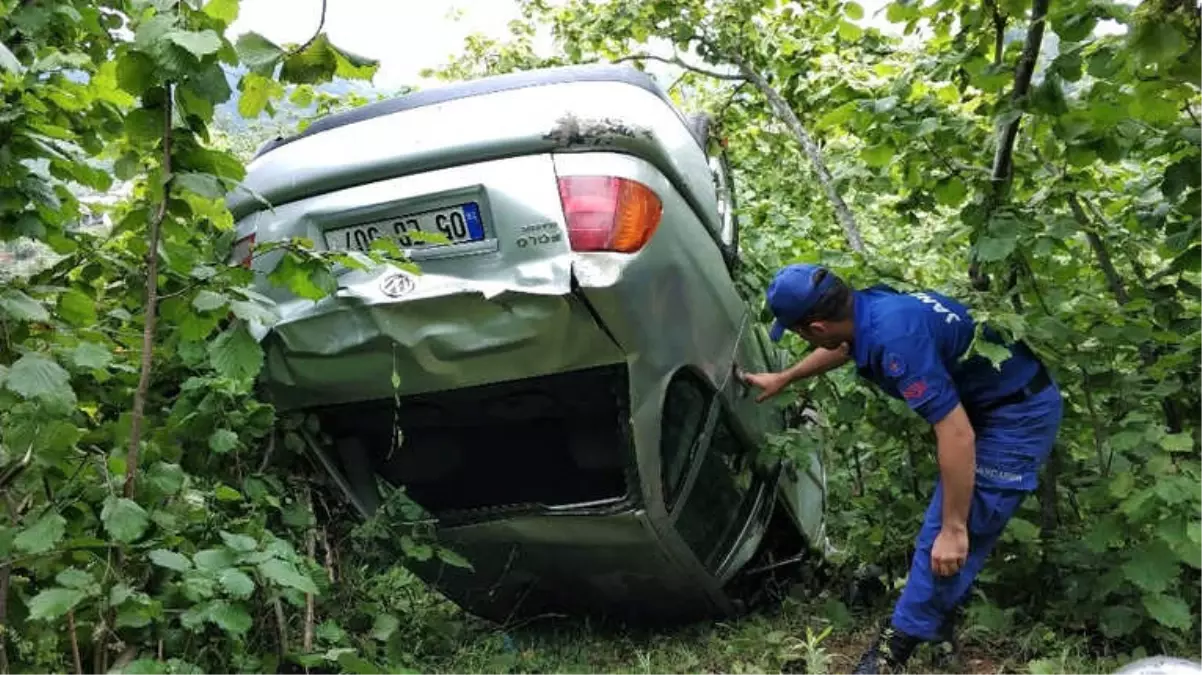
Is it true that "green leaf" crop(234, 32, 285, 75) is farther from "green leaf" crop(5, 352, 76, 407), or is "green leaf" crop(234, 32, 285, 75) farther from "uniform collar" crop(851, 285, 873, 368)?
"uniform collar" crop(851, 285, 873, 368)

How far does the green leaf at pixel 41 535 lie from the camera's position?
2.04 meters

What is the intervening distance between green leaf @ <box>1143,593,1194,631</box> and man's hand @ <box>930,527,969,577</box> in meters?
0.59

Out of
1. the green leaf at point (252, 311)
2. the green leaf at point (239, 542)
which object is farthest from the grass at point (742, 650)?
A: the green leaf at point (252, 311)

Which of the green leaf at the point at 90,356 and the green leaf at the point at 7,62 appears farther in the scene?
the green leaf at the point at 90,356

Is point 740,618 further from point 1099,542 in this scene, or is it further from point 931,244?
point 931,244

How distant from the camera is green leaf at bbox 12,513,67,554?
2035mm

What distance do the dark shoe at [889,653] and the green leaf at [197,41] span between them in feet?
8.52

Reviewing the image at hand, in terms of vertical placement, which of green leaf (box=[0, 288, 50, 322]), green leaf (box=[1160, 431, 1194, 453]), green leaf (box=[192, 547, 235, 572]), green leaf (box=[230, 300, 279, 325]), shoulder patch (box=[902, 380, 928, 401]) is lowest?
green leaf (box=[1160, 431, 1194, 453])

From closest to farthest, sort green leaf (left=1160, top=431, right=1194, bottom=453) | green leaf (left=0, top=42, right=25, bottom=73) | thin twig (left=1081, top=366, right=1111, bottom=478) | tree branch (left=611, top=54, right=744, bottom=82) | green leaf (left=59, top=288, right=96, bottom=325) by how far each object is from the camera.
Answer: green leaf (left=0, top=42, right=25, bottom=73)
green leaf (left=59, top=288, right=96, bottom=325)
green leaf (left=1160, top=431, right=1194, bottom=453)
thin twig (left=1081, top=366, right=1111, bottom=478)
tree branch (left=611, top=54, right=744, bottom=82)

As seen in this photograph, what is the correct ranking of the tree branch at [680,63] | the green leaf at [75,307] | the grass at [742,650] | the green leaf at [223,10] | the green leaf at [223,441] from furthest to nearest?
the tree branch at [680,63] < the grass at [742,650] < the green leaf at [223,441] < the green leaf at [75,307] < the green leaf at [223,10]

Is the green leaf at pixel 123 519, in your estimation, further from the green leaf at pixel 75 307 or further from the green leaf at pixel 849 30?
the green leaf at pixel 849 30

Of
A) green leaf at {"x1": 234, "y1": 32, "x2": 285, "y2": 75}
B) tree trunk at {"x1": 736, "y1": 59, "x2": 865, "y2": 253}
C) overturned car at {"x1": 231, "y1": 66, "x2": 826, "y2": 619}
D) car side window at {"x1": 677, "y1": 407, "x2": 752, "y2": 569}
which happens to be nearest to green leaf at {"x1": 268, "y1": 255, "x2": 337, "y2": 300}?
overturned car at {"x1": 231, "y1": 66, "x2": 826, "y2": 619}

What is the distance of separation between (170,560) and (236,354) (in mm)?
496

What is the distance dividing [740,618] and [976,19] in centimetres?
246
